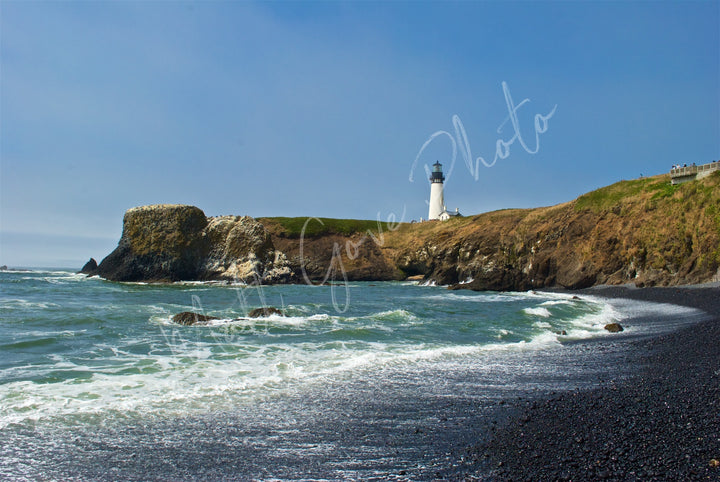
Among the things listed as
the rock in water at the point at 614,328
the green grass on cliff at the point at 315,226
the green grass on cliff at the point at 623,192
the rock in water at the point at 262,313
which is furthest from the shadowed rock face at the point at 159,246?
the rock in water at the point at 614,328

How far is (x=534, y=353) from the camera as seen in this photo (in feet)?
41.3

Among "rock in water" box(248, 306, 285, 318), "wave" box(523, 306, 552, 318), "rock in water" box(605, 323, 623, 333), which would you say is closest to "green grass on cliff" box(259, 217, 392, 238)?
"rock in water" box(248, 306, 285, 318)

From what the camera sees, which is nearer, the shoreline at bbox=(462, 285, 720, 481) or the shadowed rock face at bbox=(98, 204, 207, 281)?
the shoreline at bbox=(462, 285, 720, 481)

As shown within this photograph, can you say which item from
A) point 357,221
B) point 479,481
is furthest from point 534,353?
point 357,221

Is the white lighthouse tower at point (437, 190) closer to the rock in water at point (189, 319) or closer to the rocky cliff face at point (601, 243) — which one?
the rocky cliff face at point (601, 243)

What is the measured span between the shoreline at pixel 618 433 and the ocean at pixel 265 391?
1.84 feet

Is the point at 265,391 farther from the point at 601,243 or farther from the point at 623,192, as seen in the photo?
the point at 623,192

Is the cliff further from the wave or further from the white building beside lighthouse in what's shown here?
the wave

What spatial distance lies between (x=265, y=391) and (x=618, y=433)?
5.89m

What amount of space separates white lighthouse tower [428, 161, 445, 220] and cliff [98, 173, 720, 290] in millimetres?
12259

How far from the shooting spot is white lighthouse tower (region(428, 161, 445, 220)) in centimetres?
9369

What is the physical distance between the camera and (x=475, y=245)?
56.6 metres

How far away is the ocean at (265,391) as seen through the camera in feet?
18.9

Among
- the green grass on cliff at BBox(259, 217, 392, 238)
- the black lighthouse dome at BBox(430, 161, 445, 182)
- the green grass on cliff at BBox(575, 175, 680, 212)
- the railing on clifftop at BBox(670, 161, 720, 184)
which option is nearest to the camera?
the railing on clifftop at BBox(670, 161, 720, 184)
